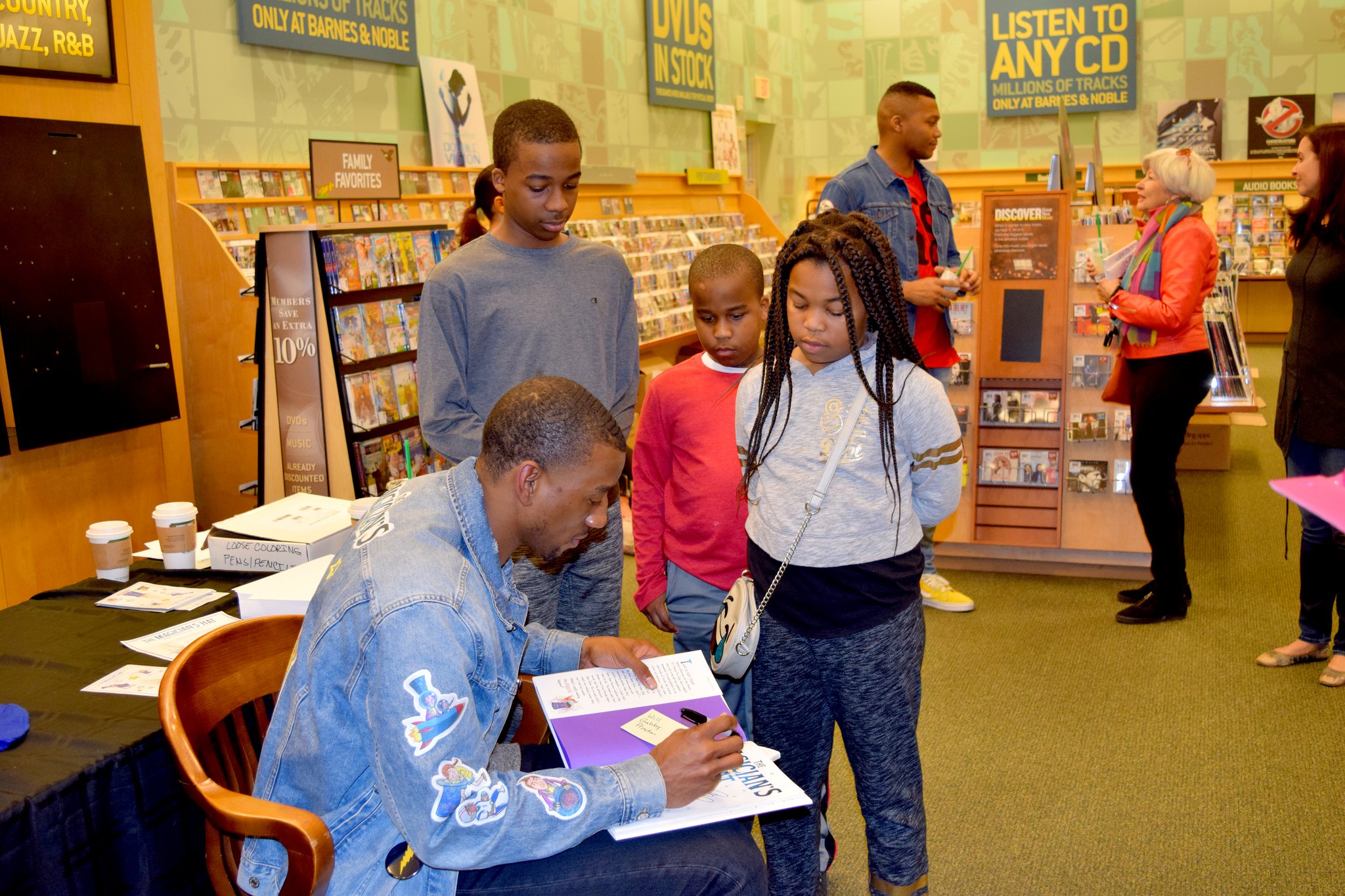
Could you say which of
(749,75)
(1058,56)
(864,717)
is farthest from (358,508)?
(1058,56)

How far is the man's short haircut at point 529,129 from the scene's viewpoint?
7.85 ft

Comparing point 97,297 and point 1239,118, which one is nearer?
point 97,297

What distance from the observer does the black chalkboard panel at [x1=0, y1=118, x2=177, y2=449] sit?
3457 mm

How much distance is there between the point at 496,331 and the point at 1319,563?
2.99 meters

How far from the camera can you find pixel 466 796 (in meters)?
1.31

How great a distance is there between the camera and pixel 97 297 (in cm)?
374

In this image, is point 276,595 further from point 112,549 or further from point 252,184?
point 252,184

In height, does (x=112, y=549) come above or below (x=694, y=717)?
above

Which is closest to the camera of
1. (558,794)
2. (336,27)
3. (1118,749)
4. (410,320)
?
(558,794)

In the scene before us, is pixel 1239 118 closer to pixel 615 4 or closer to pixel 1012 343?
pixel 615 4

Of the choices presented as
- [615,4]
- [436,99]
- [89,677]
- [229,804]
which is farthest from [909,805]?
[615,4]

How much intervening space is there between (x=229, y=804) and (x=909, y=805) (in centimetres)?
126

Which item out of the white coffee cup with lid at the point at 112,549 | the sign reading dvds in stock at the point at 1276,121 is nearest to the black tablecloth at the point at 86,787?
the white coffee cup with lid at the point at 112,549

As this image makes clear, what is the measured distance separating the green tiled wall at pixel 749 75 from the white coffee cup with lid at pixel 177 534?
2.62 metres
